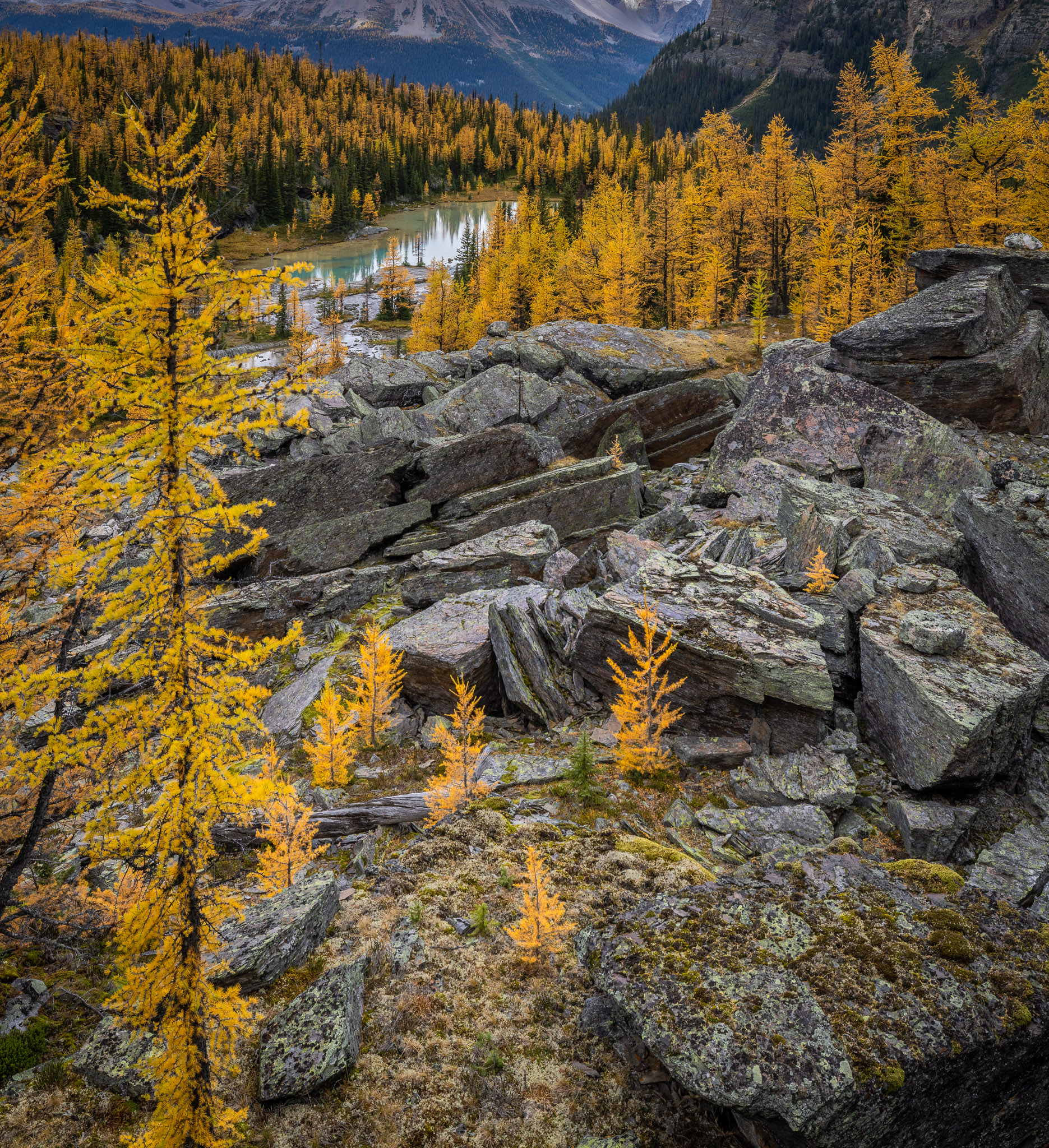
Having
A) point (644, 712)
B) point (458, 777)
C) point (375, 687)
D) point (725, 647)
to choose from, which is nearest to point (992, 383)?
point (725, 647)

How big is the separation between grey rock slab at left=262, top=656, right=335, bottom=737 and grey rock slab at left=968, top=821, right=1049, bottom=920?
14978mm

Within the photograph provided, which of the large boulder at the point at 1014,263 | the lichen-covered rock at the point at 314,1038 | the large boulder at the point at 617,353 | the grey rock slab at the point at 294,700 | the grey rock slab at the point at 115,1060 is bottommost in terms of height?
the grey rock slab at the point at 294,700

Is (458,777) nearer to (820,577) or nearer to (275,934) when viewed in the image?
(275,934)

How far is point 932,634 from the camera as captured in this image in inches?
443

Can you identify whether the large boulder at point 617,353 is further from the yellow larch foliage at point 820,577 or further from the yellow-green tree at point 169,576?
the yellow-green tree at point 169,576

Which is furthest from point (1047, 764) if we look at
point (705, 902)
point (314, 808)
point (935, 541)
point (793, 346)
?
point (793, 346)

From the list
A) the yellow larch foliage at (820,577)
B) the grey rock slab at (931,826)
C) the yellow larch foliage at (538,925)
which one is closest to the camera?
the yellow larch foliage at (538,925)

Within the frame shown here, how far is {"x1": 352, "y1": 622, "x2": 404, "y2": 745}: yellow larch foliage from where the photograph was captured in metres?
14.6

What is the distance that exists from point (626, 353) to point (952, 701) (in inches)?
1265

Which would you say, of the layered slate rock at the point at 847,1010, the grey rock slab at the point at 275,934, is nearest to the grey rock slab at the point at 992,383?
the layered slate rock at the point at 847,1010

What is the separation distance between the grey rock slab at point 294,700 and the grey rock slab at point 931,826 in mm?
14010

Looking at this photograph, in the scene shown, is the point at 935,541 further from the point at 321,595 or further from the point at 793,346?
the point at 321,595

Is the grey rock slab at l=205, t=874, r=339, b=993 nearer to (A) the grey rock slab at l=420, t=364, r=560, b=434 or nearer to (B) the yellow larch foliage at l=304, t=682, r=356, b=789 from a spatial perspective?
(B) the yellow larch foliage at l=304, t=682, r=356, b=789

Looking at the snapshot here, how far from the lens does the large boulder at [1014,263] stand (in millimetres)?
24500
